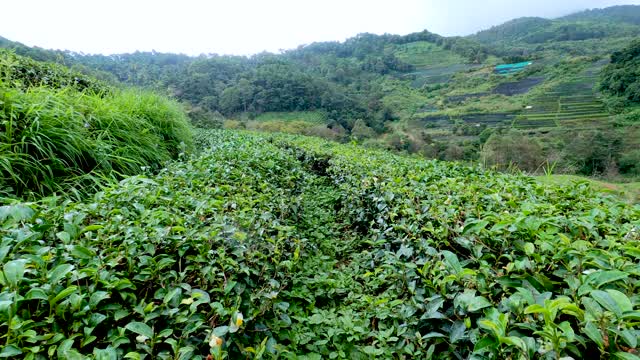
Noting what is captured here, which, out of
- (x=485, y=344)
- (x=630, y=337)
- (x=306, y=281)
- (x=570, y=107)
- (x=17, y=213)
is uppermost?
(x=17, y=213)

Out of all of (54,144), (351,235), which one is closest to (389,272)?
(351,235)

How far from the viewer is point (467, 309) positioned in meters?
1.19

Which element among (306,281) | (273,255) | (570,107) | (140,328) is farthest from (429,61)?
(140,328)

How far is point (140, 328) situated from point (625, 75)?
51.9 m

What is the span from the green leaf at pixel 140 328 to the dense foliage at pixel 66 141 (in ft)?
4.97

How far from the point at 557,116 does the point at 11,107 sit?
46.7m

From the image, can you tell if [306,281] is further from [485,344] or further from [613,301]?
[613,301]

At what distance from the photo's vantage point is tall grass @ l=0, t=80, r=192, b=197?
2.09 metres

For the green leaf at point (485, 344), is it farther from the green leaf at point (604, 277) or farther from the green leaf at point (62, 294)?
the green leaf at point (62, 294)

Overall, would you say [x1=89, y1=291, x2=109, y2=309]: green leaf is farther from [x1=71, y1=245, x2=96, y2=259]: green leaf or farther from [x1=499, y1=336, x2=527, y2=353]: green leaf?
[x1=499, y1=336, x2=527, y2=353]: green leaf

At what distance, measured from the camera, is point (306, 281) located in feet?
7.14

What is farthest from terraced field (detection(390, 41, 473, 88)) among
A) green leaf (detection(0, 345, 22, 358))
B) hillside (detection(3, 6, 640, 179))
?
green leaf (detection(0, 345, 22, 358))

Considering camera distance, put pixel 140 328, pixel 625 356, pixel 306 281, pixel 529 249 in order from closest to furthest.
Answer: pixel 625 356 → pixel 140 328 → pixel 529 249 → pixel 306 281

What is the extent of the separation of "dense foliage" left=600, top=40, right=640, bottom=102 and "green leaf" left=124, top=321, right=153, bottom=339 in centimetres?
4967
